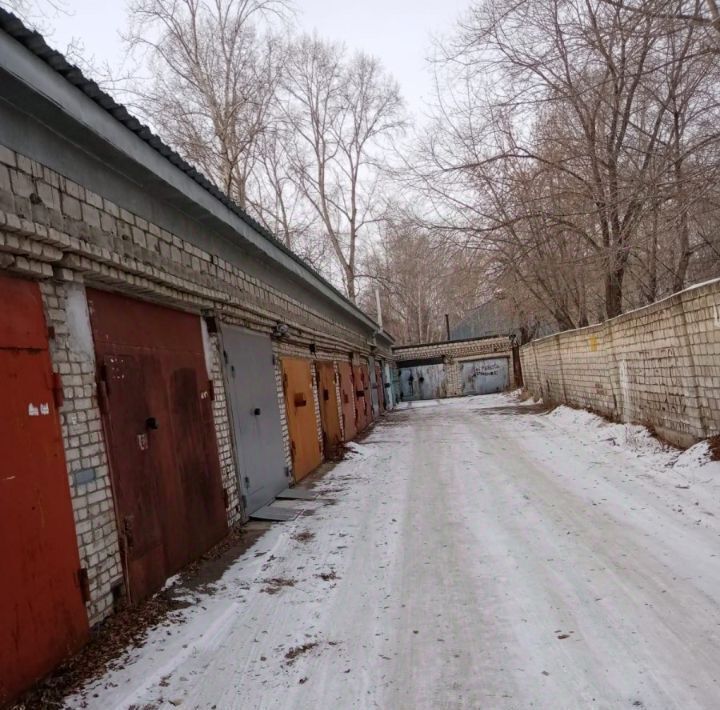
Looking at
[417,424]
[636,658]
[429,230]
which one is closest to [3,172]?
[636,658]

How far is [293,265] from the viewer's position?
31.4ft

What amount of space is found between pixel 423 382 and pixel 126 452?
3167 cm

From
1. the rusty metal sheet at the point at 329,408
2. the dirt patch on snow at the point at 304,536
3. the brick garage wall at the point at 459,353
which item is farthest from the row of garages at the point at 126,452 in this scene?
the brick garage wall at the point at 459,353

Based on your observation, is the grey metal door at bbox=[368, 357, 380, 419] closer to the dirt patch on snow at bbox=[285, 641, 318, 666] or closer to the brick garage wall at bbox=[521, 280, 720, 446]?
the brick garage wall at bbox=[521, 280, 720, 446]

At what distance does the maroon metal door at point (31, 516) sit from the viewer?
9.48ft

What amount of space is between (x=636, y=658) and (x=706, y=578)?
1.29 metres

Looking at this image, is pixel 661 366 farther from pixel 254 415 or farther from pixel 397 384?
pixel 397 384

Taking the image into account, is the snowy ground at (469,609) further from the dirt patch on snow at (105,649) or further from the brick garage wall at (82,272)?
the brick garage wall at (82,272)

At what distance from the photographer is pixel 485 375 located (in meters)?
34.0

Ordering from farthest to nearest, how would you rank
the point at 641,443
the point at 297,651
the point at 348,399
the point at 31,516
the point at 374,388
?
the point at 374,388
the point at 348,399
the point at 641,443
the point at 297,651
the point at 31,516

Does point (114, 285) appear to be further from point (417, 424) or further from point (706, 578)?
point (417, 424)

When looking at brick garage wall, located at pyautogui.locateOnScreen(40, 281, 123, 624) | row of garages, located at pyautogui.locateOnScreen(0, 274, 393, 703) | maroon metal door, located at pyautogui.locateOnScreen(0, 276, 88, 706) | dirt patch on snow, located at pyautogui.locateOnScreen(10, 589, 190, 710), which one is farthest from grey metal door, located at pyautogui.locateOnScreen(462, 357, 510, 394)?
maroon metal door, located at pyautogui.locateOnScreen(0, 276, 88, 706)

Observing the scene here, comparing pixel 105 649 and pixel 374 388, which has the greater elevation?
pixel 374 388

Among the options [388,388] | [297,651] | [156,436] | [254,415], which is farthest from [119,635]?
[388,388]
